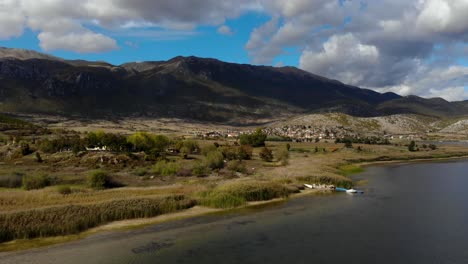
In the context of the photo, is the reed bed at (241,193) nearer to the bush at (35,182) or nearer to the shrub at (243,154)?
the bush at (35,182)

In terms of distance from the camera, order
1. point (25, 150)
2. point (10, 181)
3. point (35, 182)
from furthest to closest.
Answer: point (25, 150) → point (10, 181) → point (35, 182)

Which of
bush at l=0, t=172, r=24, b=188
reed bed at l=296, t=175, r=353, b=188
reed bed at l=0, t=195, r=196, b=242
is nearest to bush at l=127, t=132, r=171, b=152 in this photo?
bush at l=0, t=172, r=24, b=188

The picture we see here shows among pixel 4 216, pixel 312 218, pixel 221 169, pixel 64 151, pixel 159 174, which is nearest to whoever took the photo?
pixel 4 216

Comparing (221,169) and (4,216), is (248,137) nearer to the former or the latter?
(221,169)

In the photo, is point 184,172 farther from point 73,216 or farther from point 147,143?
point 147,143

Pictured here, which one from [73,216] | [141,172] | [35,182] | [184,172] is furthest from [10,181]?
[184,172]

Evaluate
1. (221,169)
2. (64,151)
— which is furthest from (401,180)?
(64,151)
